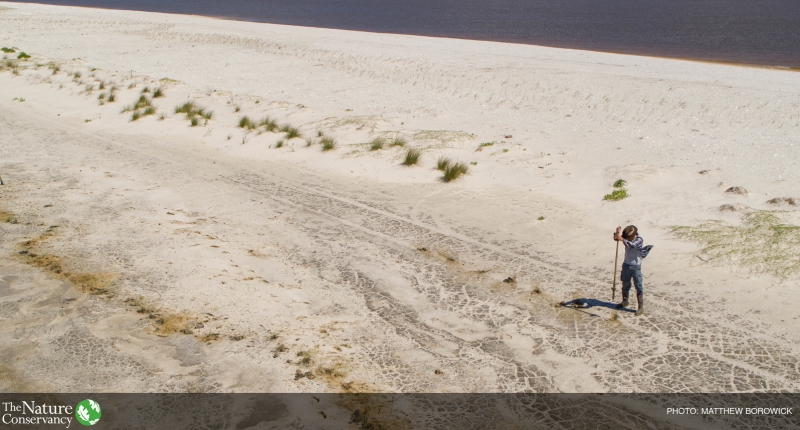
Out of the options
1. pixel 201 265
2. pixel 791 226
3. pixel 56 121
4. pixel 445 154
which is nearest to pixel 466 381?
pixel 201 265

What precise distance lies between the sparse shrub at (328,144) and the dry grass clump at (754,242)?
7443 mm

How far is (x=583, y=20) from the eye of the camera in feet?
161

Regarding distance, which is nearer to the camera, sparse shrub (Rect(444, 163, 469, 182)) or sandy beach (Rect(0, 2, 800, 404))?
sandy beach (Rect(0, 2, 800, 404))

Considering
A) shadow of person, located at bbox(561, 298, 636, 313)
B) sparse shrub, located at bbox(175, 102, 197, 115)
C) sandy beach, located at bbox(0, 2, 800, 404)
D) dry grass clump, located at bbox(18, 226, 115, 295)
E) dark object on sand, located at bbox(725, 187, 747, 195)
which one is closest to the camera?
sandy beach, located at bbox(0, 2, 800, 404)

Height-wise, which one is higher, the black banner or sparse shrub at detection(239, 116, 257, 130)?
sparse shrub at detection(239, 116, 257, 130)

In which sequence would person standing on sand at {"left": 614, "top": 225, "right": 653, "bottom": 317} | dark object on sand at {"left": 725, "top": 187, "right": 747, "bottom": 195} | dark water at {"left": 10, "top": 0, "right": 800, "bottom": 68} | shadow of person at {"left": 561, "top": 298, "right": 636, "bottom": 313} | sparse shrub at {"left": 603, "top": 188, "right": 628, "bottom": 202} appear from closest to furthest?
person standing on sand at {"left": 614, "top": 225, "right": 653, "bottom": 317} → shadow of person at {"left": 561, "top": 298, "right": 636, "bottom": 313} → dark object on sand at {"left": 725, "top": 187, "right": 747, "bottom": 195} → sparse shrub at {"left": 603, "top": 188, "right": 628, "bottom": 202} → dark water at {"left": 10, "top": 0, "right": 800, "bottom": 68}

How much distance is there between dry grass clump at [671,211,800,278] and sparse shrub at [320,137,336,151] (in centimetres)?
744

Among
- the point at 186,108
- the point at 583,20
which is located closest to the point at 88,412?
the point at 186,108

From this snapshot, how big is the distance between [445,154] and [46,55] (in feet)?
65.8

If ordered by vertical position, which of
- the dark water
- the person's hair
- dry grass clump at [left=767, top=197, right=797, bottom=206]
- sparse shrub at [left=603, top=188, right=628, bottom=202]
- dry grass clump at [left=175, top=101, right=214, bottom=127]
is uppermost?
the dark water

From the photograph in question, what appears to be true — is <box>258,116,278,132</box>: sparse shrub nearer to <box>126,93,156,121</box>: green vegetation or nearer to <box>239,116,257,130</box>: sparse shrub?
<box>239,116,257,130</box>: sparse shrub

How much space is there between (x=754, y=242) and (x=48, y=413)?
8726 mm

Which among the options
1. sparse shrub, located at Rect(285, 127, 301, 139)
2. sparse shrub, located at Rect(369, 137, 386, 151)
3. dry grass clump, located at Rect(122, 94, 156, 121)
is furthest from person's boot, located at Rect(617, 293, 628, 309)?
dry grass clump, located at Rect(122, 94, 156, 121)

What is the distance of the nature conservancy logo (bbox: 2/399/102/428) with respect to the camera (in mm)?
5773
